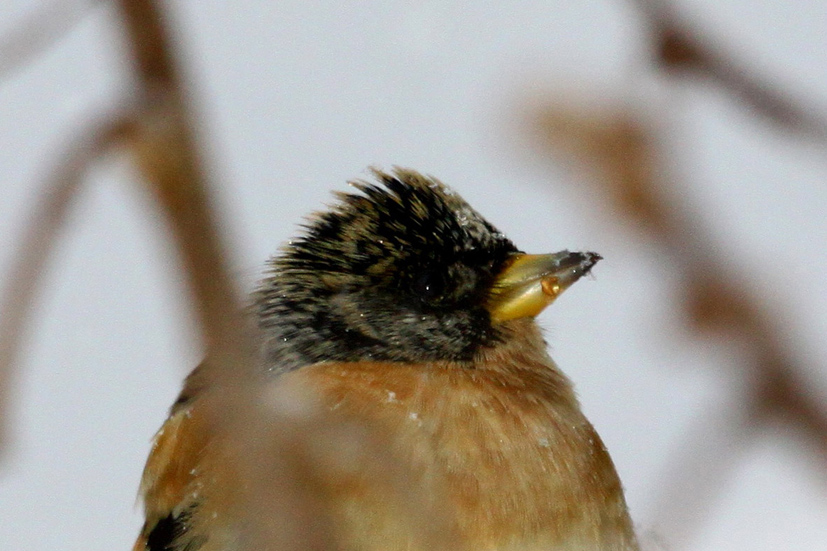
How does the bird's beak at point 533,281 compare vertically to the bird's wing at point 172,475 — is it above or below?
above

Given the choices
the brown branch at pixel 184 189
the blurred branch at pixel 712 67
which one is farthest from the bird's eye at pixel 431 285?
the brown branch at pixel 184 189

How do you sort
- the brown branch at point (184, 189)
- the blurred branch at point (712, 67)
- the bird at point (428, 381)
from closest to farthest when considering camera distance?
the brown branch at point (184, 189) < the blurred branch at point (712, 67) < the bird at point (428, 381)

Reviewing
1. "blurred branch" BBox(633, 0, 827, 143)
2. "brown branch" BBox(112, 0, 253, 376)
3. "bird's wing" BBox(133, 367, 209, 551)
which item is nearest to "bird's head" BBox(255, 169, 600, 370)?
"bird's wing" BBox(133, 367, 209, 551)

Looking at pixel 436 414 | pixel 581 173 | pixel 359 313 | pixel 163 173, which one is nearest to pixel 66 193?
pixel 163 173

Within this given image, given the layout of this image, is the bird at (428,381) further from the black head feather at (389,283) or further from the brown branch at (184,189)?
the brown branch at (184,189)

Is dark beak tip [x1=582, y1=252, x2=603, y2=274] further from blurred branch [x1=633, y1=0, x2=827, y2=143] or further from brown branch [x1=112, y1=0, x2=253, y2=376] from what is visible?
brown branch [x1=112, y1=0, x2=253, y2=376]

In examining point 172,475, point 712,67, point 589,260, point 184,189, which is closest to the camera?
point 184,189

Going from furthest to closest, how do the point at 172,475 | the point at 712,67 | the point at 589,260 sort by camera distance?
the point at 589,260 < the point at 172,475 < the point at 712,67

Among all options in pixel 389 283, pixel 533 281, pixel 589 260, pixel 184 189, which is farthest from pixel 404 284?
pixel 184 189

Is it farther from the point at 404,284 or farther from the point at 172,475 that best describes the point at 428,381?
the point at 172,475
